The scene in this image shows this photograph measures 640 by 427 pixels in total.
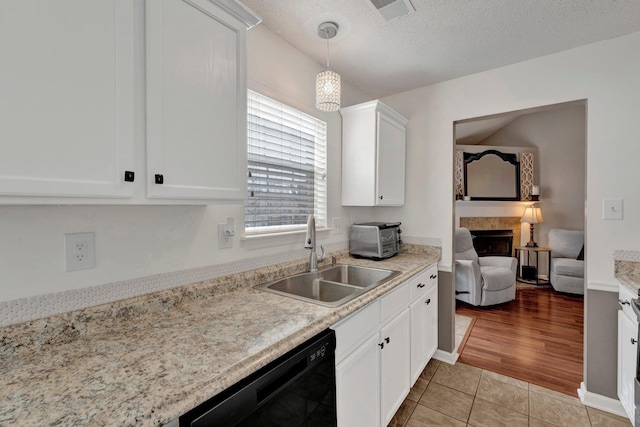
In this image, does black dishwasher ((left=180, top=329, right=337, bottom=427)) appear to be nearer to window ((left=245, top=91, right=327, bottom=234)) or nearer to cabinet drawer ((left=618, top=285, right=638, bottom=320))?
window ((left=245, top=91, right=327, bottom=234))

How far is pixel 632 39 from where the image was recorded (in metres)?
1.86

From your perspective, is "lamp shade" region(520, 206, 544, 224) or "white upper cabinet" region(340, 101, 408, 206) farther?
"lamp shade" region(520, 206, 544, 224)

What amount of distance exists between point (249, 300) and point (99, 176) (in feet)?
2.62

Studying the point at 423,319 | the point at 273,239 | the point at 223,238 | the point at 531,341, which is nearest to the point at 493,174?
the point at 531,341

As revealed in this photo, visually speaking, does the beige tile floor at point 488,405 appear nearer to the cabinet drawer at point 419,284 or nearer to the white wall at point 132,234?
the cabinet drawer at point 419,284

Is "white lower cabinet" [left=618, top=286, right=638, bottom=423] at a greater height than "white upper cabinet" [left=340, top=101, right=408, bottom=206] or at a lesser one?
lesser

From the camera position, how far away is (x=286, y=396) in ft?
3.13

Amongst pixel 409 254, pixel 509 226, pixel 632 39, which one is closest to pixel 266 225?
pixel 409 254

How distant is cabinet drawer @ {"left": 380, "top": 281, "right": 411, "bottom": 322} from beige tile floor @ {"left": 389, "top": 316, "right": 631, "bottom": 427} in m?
0.71

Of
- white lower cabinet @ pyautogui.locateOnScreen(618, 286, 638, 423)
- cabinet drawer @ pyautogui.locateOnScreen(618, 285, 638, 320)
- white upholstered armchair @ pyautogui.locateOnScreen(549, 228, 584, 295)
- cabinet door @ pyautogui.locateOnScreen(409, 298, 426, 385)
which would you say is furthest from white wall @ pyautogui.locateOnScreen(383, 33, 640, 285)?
white upholstered armchair @ pyautogui.locateOnScreen(549, 228, 584, 295)

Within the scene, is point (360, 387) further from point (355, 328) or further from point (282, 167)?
point (282, 167)

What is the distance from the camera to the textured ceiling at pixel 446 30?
1596 mm

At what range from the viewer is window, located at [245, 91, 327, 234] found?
1.72 m

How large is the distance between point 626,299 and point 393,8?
213 centimetres
